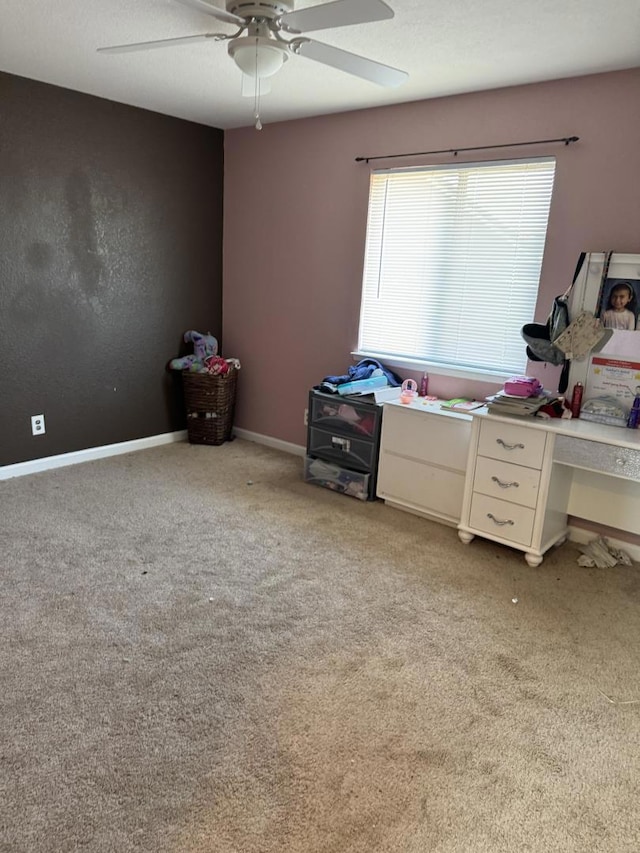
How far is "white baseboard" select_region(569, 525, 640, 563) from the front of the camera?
10.1 ft

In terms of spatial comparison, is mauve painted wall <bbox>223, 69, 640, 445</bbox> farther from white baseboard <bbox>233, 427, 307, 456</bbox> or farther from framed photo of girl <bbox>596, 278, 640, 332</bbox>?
framed photo of girl <bbox>596, 278, 640, 332</bbox>

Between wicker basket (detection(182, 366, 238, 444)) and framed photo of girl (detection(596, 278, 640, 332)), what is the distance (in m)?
2.65

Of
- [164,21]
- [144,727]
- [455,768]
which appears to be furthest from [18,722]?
[164,21]

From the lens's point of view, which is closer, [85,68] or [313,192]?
[85,68]

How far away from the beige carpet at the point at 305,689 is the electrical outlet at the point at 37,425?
78 centimetres

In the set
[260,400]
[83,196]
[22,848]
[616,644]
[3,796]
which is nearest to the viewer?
[22,848]

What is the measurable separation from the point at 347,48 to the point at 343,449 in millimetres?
2187

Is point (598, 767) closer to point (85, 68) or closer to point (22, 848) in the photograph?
point (22, 848)

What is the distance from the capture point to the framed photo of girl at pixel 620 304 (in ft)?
9.29

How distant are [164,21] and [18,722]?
2771mm

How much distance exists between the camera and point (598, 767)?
69.2 inches

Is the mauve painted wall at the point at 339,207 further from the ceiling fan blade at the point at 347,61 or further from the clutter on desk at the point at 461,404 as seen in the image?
the ceiling fan blade at the point at 347,61

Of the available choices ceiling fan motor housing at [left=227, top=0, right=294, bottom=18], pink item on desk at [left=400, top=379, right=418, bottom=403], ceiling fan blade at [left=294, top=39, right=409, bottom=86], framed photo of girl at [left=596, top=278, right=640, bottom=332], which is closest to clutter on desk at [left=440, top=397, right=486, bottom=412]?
pink item on desk at [left=400, top=379, right=418, bottom=403]

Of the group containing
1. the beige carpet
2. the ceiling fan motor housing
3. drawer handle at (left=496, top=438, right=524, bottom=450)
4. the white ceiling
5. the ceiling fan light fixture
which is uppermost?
the white ceiling
